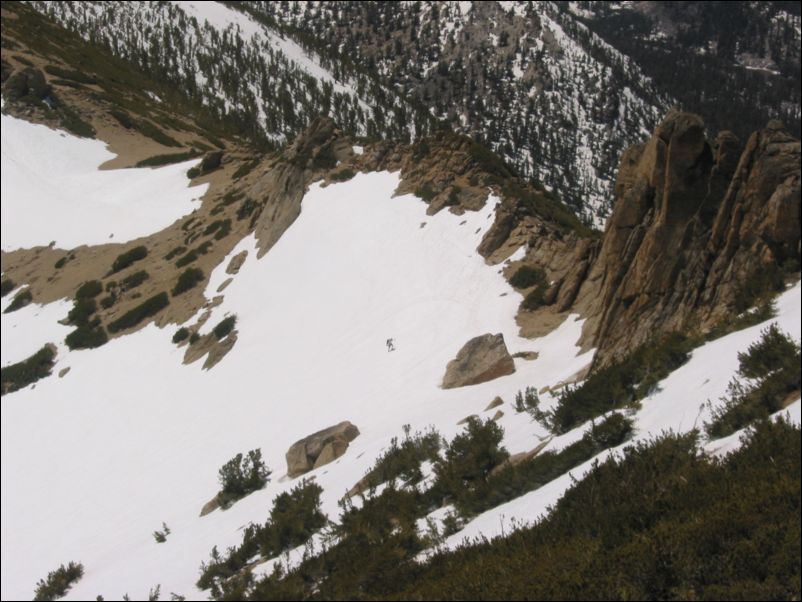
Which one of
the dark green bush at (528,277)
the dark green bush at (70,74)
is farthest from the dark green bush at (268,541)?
the dark green bush at (70,74)

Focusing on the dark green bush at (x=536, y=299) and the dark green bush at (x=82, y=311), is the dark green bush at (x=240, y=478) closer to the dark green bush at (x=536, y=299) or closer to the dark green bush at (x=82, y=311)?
the dark green bush at (x=536, y=299)

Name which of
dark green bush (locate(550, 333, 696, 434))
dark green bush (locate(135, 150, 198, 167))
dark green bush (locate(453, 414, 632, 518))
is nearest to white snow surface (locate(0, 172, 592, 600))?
dark green bush (locate(550, 333, 696, 434))

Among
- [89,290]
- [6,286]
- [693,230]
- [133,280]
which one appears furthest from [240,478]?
[6,286]

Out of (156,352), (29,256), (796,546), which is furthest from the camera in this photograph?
(29,256)

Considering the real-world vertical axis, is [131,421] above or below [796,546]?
above

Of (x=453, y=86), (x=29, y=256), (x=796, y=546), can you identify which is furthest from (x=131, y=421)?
(x=453, y=86)

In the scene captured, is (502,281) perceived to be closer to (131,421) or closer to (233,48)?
(131,421)

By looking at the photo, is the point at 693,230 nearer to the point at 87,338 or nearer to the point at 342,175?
the point at 342,175
